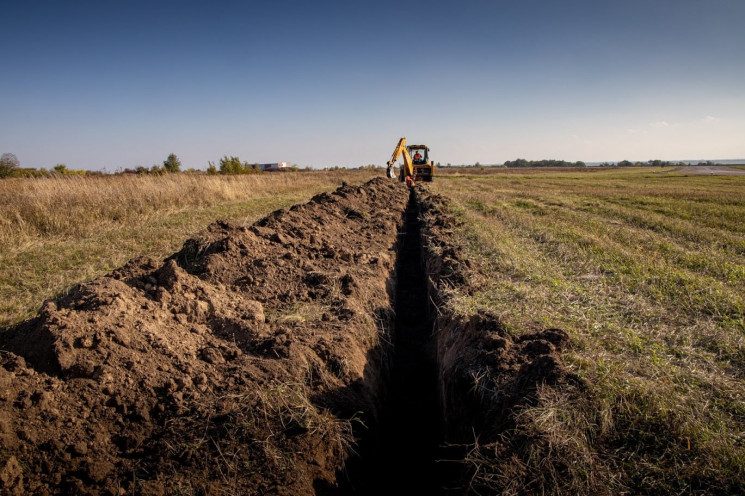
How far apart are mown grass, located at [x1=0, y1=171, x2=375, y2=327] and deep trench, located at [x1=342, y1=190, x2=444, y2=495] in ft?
12.2

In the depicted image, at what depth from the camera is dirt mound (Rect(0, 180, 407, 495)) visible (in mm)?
1982

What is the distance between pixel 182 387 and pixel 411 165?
19.7 metres

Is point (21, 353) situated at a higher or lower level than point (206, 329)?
higher

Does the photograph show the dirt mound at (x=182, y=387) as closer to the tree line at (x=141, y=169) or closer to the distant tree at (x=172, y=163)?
the tree line at (x=141, y=169)

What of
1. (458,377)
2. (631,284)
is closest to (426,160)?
(631,284)

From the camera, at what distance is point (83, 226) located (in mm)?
7855

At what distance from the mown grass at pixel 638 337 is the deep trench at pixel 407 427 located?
37.4 inches

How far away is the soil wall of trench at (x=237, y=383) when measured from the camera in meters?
2.03

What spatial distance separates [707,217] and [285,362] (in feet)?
41.8

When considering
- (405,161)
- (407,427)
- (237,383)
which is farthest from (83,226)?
(405,161)

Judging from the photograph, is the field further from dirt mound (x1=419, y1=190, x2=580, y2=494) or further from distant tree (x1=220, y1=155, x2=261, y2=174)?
distant tree (x1=220, y1=155, x2=261, y2=174)

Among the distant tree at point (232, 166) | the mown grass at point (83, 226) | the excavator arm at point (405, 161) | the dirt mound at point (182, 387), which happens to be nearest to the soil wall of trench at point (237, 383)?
the dirt mound at point (182, 387)

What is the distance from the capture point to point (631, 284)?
15.4 ft

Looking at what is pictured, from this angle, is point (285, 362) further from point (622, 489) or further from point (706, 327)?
point (706, 327)
